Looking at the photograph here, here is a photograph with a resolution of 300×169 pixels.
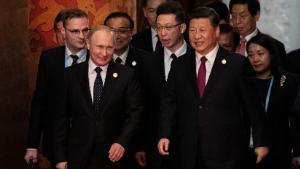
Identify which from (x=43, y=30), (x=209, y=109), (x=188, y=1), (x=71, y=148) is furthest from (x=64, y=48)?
(x=188, y=1)

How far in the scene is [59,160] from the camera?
5430 mm

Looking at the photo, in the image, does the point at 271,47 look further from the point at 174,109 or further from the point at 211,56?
the point at 174,109

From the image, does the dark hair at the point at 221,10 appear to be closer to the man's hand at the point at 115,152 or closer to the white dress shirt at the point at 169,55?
the white dress shirt at the point at 169,55

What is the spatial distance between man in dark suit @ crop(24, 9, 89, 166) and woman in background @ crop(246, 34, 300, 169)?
1449 mm

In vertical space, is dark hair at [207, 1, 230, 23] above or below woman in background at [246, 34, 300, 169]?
above

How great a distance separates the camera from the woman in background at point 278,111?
6031 mm

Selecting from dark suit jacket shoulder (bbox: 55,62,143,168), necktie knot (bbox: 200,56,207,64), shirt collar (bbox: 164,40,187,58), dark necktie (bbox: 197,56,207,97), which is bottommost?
dark suit jacket shoulder (bbox: 55,62,143,168)

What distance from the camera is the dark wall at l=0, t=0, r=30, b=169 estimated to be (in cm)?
702

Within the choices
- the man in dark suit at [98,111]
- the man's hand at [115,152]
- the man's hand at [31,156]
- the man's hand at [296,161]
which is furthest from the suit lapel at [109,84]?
the man's hand at [296,161]

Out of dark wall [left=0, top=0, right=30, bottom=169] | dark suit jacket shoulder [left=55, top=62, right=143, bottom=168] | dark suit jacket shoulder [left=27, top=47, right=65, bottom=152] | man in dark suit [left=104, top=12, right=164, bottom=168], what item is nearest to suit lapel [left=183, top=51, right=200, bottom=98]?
dark suit jacket shoulder [left=55, top=62, right=143, bottom=168]

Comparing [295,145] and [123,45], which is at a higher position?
[123,45]

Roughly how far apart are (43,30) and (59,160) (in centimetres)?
278

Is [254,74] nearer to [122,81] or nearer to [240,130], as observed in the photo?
[240,130]

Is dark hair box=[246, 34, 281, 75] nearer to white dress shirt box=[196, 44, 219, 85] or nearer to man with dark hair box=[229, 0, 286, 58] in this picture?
man with dark hair box=[229, 0, 286, 58]
